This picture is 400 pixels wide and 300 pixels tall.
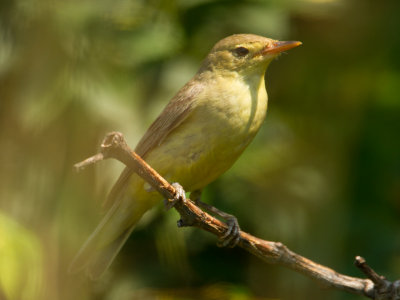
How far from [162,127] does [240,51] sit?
0.70m

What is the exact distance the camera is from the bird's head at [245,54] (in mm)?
3758

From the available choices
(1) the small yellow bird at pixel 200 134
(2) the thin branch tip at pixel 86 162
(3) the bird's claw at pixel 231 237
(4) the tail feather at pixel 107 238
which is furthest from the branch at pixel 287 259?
(4) the tail feather at pixel 107 238

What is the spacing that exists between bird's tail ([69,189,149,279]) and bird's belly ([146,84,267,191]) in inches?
14.6

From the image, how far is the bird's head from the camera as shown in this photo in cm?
376

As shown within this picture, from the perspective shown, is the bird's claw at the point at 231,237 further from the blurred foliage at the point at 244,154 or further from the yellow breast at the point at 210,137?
the blurred foliage at the point at 244,154

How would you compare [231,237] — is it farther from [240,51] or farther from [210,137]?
[240,51]

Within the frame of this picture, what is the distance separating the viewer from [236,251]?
457 cm

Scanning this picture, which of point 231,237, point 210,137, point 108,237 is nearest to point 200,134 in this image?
point 210,137

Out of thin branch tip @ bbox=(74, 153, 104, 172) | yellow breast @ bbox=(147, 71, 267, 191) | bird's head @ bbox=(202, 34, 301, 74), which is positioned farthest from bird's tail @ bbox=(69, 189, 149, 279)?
thin branch tip @ bbox=(74, 153, 104, 172)

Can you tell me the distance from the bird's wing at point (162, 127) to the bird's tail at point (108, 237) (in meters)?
0.07

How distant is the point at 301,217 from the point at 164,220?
100cm

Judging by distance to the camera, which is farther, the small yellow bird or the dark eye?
the dark eye

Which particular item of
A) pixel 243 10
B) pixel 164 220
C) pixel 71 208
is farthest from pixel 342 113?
pixel 71 208

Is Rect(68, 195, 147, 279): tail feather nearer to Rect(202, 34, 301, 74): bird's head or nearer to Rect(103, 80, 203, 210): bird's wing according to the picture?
Rect(103, 80, 203, 210): bird's wing
